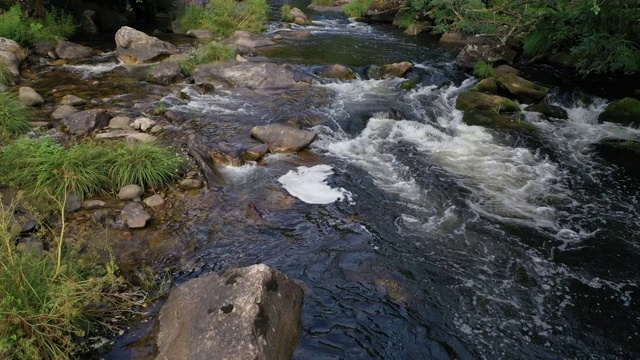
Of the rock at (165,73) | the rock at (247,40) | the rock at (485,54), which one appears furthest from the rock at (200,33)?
the rock at (485,54)

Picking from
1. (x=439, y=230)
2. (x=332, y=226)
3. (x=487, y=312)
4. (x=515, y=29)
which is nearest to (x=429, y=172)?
(x=439, y=230)

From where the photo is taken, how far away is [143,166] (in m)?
7.37

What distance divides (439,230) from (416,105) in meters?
5.89

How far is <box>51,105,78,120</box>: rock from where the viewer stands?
959 centimetres

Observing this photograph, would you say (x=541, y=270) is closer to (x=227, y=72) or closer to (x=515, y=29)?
(x=227, y=72)

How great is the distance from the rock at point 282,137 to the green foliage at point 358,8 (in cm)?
1707

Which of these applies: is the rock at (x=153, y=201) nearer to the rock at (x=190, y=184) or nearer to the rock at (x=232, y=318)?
the rock at (x=190, y=184)

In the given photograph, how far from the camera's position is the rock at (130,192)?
701cm

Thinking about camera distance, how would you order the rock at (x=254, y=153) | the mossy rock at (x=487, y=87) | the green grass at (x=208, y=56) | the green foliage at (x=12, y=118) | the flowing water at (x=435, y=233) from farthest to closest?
the green grass at (x=208, y=56)
the mossy rock at (x=487, y=87)
the rock at (x=254, y=153)
the green foliage at (x=12, y=118)
the flowing water at (x=435, y=233)

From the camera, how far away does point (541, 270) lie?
232 inches

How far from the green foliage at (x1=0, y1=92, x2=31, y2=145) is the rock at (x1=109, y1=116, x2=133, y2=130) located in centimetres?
146

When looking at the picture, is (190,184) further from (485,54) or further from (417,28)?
(417,28)

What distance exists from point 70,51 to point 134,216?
10.3 metres

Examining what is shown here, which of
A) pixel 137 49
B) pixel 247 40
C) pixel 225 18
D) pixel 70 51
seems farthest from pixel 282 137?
pixel 225 18
